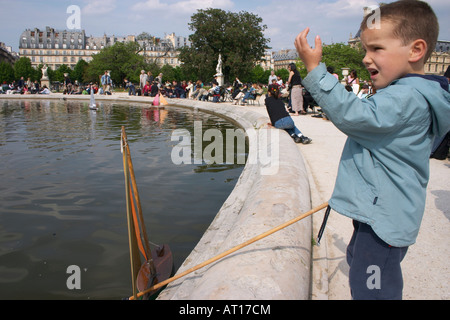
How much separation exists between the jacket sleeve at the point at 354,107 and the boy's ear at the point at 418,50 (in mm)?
235

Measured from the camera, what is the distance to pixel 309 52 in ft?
5.63

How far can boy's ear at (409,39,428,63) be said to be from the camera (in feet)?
5.62

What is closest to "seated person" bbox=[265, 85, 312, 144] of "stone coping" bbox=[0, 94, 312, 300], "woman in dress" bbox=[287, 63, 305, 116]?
"stone coping" bbox=[0, 94, 312, 300]

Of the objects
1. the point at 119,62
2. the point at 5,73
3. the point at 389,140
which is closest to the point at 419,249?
the point at 389,140

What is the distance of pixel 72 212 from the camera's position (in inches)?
189

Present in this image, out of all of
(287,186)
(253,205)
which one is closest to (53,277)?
(253,205)

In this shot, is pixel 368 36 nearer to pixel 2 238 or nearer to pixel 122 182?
pixel 2 238

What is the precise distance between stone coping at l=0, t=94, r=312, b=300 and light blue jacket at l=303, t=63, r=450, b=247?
2.02ft

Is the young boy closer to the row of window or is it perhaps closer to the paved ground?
the paved ground

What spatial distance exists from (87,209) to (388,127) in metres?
4.21

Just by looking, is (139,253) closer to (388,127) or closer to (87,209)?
(388,127)

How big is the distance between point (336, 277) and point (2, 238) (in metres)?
3.51

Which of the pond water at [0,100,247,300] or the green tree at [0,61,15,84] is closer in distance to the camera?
the pond water at [0,100,247,300]

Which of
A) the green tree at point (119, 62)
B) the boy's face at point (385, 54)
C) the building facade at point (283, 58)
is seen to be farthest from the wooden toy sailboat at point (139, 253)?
the building facade at point (283, 58)
